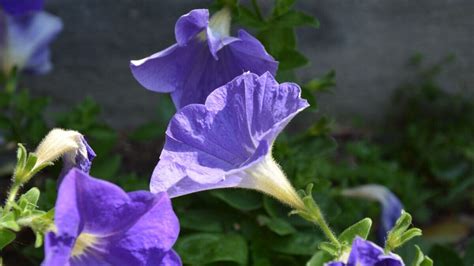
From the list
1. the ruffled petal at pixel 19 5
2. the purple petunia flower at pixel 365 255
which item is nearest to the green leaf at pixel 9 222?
the purple petunia flower at pixel 365 255

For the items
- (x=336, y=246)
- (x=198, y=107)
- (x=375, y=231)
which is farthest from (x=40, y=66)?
(x=336, y=246)

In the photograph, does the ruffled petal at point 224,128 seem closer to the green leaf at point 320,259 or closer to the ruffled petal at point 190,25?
the green leaf at point 320,259

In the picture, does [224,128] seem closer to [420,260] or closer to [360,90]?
[420,260]

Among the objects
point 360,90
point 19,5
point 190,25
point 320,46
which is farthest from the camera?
point 360,90

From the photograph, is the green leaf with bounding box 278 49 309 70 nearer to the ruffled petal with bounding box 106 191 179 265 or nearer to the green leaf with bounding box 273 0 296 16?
the green leaf with bounding box 273 0 296 16

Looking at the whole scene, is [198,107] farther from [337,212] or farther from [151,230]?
[337,212]

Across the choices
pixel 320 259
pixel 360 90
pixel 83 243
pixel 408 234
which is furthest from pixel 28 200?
pixel 360 90

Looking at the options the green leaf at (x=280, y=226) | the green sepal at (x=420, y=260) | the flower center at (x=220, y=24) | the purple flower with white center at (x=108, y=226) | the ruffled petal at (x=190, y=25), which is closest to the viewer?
the purple flower with white center at (x=108, y=226)
